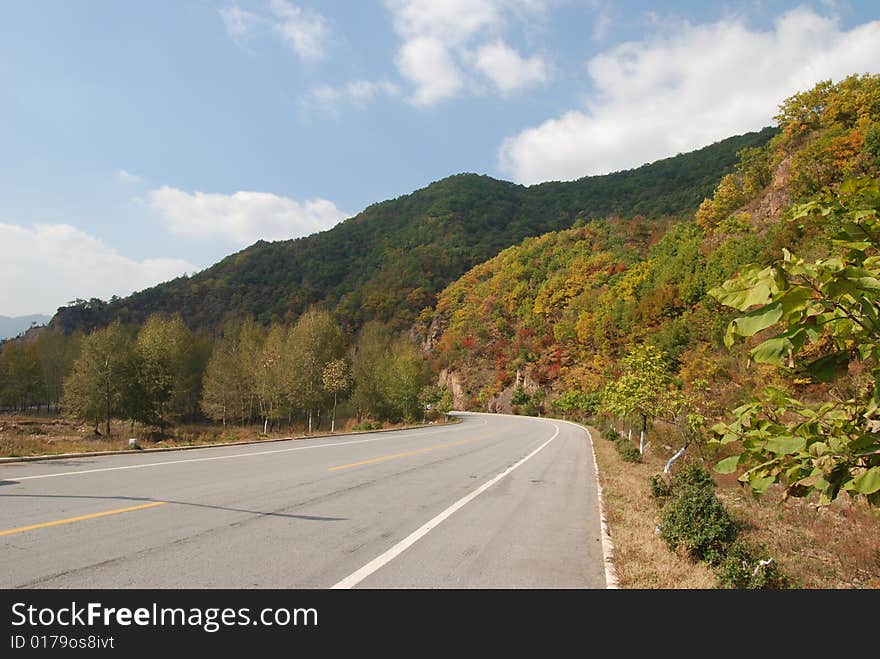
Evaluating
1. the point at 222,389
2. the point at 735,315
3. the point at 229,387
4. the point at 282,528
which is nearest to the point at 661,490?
the point at 282,528

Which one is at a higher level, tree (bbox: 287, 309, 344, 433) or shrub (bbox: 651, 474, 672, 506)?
tree (bbox: 287, 309, 344, 433)

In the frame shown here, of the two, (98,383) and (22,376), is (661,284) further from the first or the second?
(22,376)

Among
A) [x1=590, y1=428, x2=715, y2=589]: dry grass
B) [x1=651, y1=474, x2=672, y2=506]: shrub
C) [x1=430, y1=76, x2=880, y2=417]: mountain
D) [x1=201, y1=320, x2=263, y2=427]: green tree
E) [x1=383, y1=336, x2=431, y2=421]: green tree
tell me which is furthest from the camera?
[x1=383, y1=336, x2=431, y2=421]: green tree

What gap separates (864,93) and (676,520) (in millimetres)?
62375

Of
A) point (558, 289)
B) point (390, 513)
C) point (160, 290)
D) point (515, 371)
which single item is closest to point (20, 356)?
point (160, 290)

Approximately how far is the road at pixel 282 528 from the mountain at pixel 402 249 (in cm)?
10049

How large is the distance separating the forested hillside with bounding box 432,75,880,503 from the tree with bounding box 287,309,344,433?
2368cm

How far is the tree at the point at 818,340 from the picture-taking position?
5.00ft

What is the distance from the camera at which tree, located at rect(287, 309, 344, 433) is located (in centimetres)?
4331

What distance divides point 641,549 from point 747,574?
144cm

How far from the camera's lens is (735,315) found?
1172 inches

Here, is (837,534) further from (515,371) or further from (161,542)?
(515,371)

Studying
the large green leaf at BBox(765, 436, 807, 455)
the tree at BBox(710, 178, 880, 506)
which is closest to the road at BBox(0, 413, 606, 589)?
the tree at BBox(710, 178, 880, 506)

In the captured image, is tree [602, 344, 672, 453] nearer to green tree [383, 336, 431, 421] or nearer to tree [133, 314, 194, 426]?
green tree [383, 336, 431, 421]
